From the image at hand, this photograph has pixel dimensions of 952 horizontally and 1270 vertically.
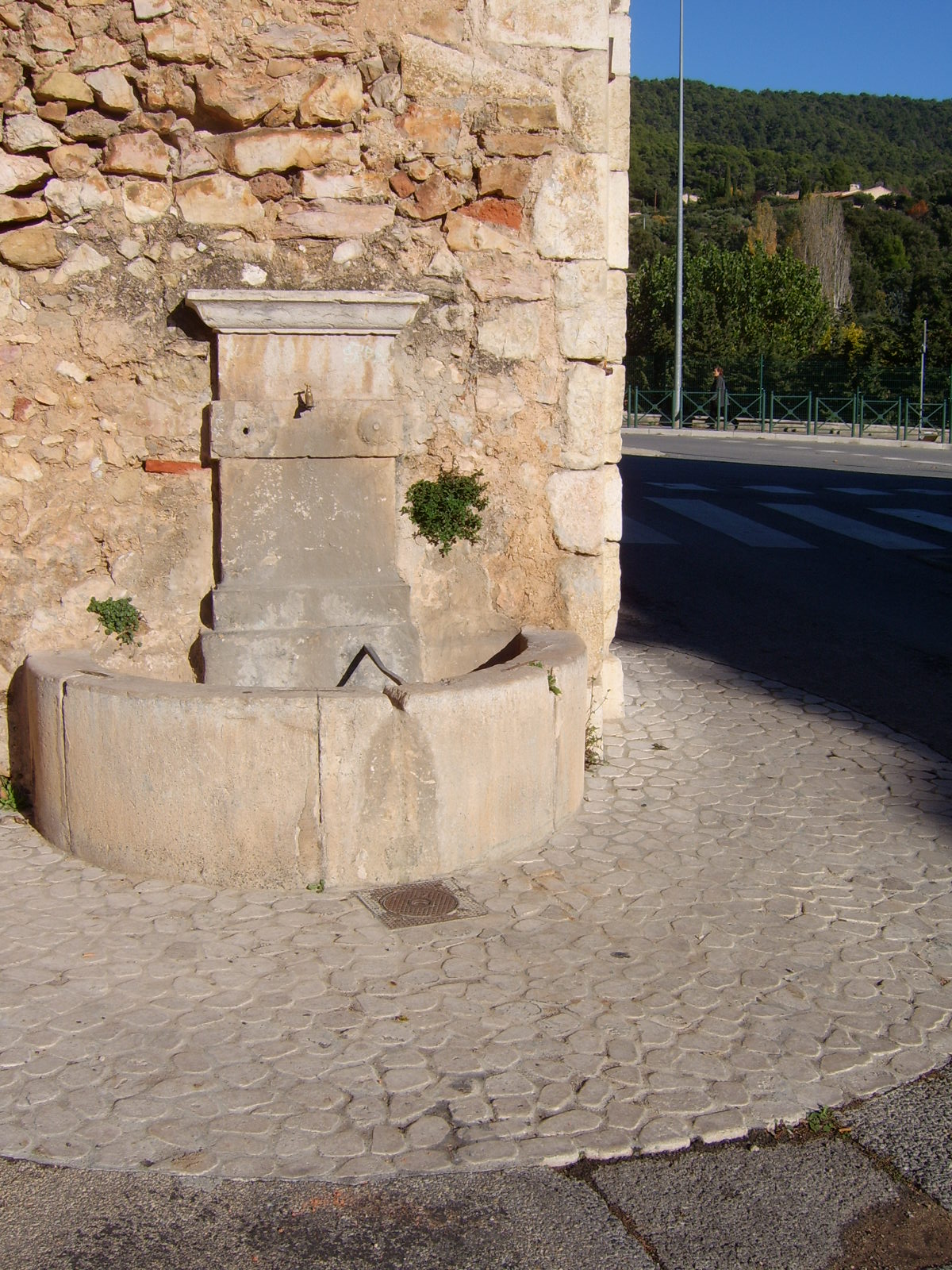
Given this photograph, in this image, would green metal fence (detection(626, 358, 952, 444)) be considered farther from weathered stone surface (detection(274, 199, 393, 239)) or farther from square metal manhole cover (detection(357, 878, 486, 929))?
square metal manhole cover (detection(357, 878, 486, 929))

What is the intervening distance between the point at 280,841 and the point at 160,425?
1.94 meters

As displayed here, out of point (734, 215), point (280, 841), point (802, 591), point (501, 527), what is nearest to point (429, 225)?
point (501, 527)

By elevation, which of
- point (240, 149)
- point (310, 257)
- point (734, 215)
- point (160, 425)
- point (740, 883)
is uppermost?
point (734, 215)

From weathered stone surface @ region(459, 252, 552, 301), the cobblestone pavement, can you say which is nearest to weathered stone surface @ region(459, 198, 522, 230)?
weathered stone surface @ region(459, 252, 552, 301)

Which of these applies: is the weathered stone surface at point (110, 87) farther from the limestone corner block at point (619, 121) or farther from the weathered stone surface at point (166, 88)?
the limestone corner block at point (619, 121)

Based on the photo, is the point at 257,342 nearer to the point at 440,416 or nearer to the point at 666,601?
the point at 440,416

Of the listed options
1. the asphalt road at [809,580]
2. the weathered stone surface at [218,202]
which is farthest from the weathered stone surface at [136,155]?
the asphalt road at [809,580]

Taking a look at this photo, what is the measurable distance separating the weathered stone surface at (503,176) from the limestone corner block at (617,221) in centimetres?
48

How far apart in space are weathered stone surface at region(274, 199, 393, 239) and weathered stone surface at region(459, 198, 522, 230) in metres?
0.35

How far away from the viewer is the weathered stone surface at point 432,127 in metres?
5.06

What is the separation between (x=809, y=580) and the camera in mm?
10016

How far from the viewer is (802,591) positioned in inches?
378

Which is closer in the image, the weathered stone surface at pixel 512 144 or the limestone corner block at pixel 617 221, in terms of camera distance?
the weathered stone surface at pixel 512 144

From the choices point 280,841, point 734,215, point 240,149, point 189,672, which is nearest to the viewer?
point 280,841
